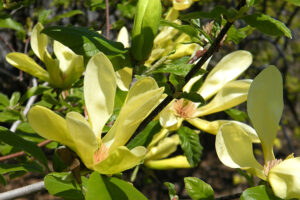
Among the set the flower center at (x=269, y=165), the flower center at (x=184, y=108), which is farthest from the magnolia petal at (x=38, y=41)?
the flower center at (x=269, y=165)

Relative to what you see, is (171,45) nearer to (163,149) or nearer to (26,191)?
(163,149)

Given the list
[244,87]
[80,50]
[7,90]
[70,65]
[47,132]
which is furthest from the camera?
[7,90]

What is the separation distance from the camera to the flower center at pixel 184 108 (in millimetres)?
951

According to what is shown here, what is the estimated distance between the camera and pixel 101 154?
0.59 meters

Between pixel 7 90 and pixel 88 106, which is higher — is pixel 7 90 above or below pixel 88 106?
below

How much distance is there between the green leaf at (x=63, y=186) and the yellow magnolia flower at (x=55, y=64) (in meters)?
0.44

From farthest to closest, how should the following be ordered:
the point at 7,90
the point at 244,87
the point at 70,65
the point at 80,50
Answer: the point at 7,90, the point at 70,65, the point at 244,87, the point at 80,50

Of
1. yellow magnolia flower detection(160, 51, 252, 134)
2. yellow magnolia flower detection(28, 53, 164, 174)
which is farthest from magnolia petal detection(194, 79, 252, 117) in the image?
yellow magnolia flower detection(28, 53, 164, 174)

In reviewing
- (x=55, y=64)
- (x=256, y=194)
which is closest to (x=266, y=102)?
(x=256, y=194)

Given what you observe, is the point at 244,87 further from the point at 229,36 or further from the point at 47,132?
the point at 47,132

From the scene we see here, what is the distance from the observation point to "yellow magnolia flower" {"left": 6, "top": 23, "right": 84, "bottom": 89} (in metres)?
0.94

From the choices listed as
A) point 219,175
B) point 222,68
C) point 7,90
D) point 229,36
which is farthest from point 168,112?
point 219,175

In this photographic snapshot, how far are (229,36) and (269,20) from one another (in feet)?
0.34

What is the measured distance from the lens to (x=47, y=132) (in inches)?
20.7
